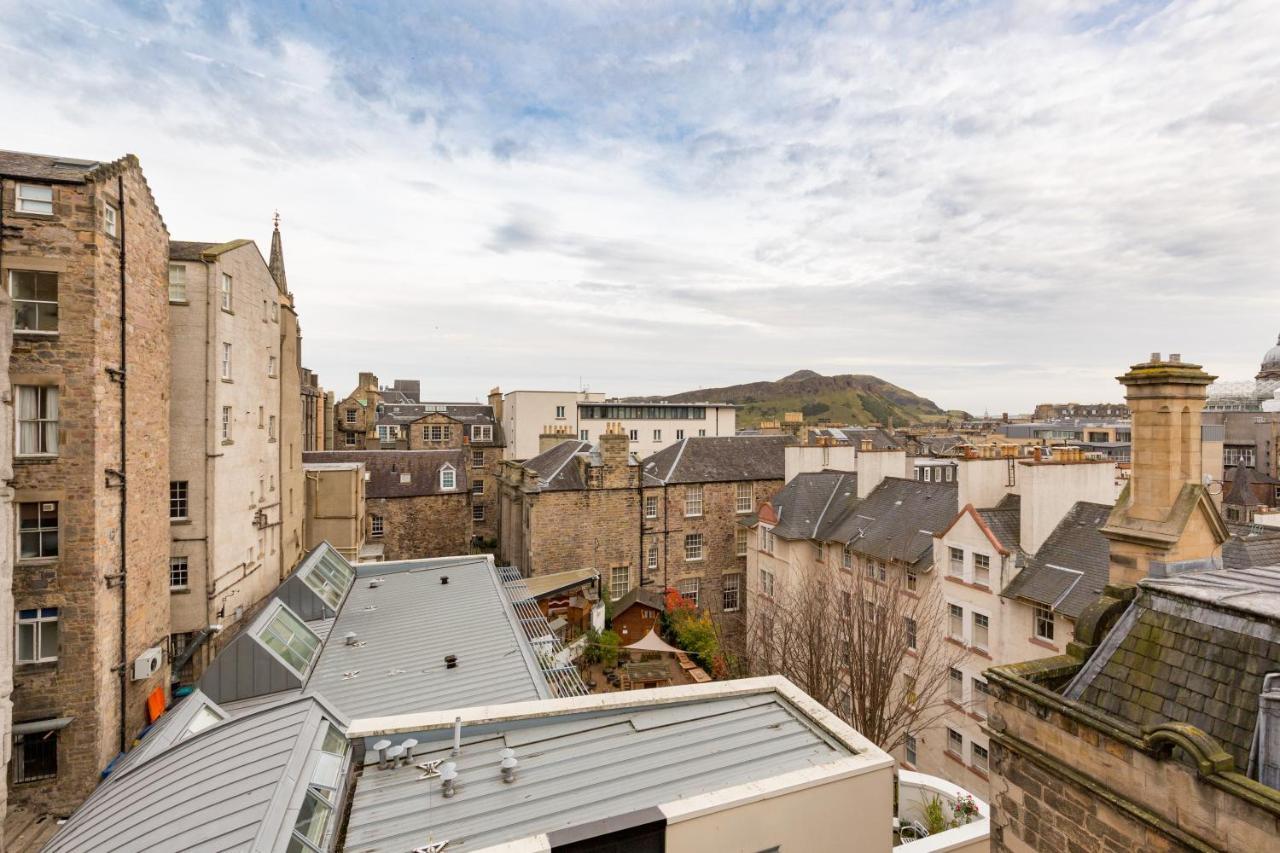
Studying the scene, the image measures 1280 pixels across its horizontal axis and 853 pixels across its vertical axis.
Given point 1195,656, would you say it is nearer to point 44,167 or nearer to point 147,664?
point 147,664

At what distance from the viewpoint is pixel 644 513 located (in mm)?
29891

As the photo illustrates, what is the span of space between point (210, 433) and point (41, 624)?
6247 millimetres

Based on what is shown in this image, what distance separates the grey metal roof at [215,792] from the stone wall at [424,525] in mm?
29394

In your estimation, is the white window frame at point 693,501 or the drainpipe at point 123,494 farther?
the white window frame at point 693,501

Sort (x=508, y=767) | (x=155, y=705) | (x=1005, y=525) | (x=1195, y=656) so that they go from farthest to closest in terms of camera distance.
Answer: (x=1005, y=525) < (x=155, y=705) < (x=508, y=767) < (x=1195, y=656)

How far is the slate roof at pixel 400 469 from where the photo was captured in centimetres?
3619

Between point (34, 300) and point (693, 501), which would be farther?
point (693, 501)

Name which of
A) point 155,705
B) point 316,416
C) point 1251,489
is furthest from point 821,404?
point 155,705

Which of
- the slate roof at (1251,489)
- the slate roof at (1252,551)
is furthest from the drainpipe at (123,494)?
the slate roof at (1251,489)

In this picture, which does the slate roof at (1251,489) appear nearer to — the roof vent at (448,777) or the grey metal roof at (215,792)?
the roof vent at (448,777)

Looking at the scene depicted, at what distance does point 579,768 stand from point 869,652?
11178mm

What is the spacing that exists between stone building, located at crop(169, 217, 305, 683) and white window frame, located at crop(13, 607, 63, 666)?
13.3ft

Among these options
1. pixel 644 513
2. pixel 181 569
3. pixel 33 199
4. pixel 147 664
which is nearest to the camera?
pixel 33 199

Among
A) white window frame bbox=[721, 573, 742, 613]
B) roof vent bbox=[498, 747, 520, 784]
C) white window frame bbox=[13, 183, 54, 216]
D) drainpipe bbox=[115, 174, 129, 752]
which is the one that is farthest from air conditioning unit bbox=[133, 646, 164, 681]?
white window frame bbox=[721, 573, 742, 613]
